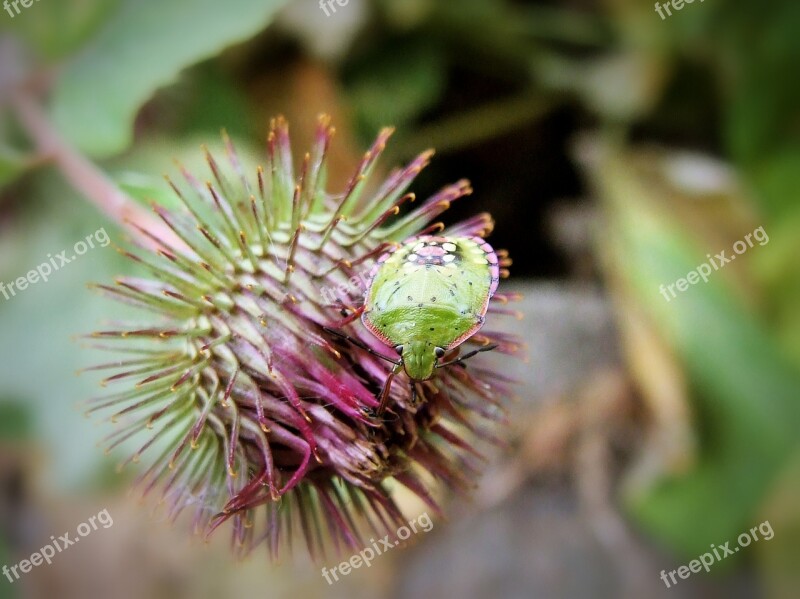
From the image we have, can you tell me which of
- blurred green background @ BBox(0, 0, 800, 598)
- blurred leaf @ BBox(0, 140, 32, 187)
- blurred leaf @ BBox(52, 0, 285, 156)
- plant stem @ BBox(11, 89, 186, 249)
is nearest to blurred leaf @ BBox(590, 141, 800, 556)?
blurred green background @ BBox(0, 0, 800, 598)

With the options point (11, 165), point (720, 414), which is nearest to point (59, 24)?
point (11, 165)

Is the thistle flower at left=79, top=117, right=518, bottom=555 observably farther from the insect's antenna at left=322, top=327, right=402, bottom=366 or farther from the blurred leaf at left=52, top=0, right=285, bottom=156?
the blurred leaf at left=52, top=0, right=285, bottom=156

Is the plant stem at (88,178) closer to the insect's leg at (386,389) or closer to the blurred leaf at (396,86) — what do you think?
the insect's leg at (386,389)

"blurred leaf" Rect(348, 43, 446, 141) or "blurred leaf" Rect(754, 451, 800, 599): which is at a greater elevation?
"blurred leaf" Rect(348, 43, 446, 141)

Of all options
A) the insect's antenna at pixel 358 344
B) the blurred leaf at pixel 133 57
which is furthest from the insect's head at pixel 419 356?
the blurred leaf at pixel 133 57

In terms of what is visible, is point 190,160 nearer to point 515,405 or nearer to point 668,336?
point 515,405

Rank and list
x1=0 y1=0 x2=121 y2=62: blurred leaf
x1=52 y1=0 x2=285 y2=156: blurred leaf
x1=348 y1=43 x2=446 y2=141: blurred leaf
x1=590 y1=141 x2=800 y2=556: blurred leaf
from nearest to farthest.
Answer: x1=52 y1=0 x2=285 y2=156: blurred leaf < x1=0 y1=0 x2=121 y2=62: blurred leaf < x1=590 y1=141 x2=800 y2=556: blurred leaf < x1=348 y1=43 x2=446 y2=141: blurred leaf

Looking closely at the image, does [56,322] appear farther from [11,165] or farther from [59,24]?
[59,24]
